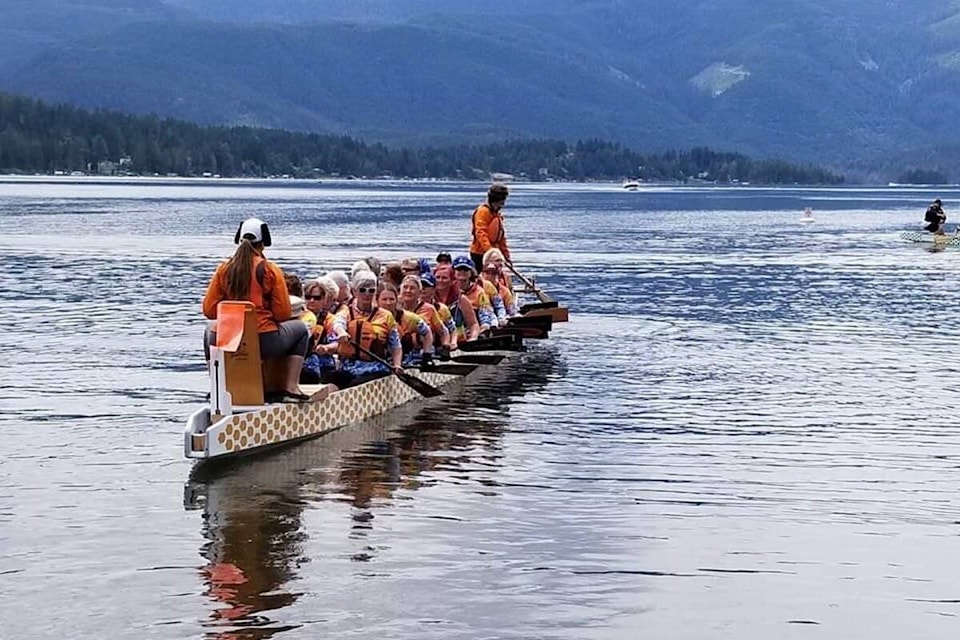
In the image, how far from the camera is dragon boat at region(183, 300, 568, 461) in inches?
812

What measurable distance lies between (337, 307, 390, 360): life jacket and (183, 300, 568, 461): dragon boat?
0.43 metres

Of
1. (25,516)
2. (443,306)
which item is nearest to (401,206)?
(443,306)

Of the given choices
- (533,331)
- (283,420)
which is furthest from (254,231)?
(533,331)

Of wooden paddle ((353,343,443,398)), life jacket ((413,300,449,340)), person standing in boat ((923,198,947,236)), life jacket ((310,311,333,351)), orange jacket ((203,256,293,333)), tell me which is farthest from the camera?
person standing in boat ((923,198,947,236))

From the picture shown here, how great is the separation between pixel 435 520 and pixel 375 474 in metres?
2.60

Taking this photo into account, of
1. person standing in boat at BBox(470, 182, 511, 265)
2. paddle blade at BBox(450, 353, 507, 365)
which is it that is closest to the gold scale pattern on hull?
paddle blade at BBox(450, 353, 507, 365)

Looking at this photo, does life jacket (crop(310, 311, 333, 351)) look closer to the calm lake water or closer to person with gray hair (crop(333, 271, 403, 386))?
person with gray hair (crop(333, 271, 403, 386))

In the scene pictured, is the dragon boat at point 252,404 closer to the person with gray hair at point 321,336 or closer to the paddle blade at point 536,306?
the person with gray hair at point 321,336

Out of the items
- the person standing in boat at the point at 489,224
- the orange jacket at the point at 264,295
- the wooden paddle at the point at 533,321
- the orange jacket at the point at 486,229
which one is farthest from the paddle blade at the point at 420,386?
the wooden paddle at the point at 533,321

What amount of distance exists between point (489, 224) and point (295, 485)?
47.6 feet

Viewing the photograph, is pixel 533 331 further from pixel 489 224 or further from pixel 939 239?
pixel 939 239

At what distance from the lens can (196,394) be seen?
27859 mm

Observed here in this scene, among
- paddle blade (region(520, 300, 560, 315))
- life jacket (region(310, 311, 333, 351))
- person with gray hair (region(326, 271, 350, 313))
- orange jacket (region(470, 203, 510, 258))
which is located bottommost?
paddle blade (region(520, 300, 560, 315))

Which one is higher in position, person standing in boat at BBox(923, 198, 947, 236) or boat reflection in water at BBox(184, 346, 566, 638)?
person standing in boat at BBox(923, 198, 947, 236)
